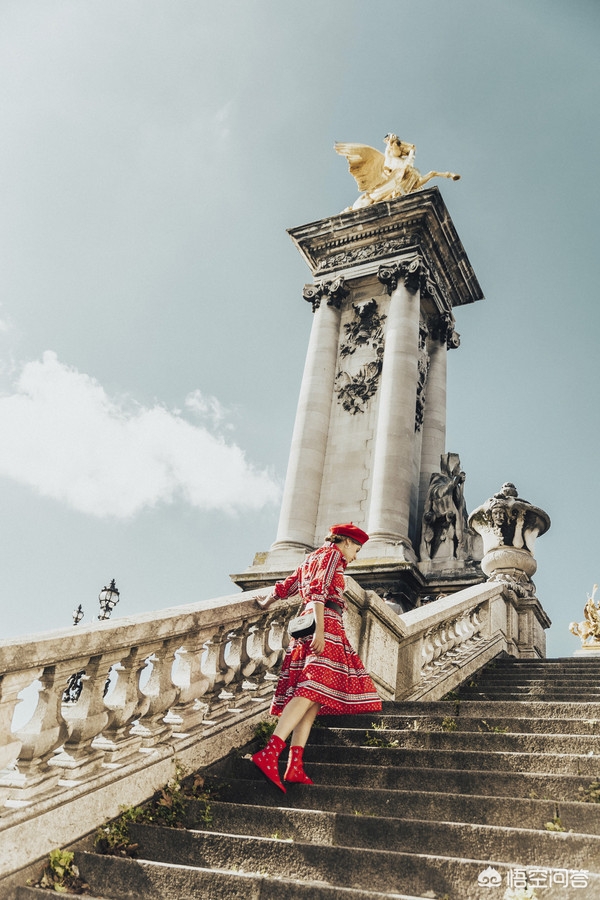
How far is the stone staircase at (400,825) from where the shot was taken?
3.45 meters

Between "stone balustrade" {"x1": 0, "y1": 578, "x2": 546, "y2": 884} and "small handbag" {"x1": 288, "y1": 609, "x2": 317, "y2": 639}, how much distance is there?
0.56 m

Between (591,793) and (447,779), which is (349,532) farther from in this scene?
(591,793)

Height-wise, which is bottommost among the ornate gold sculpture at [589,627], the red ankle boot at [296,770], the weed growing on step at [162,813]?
the weed growing on step at [162,813]

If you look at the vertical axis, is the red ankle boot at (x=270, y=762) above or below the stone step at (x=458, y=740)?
below

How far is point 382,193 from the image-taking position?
69.1 feet

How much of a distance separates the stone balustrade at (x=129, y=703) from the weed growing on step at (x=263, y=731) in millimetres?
77

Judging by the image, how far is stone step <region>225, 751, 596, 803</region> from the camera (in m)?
4.32

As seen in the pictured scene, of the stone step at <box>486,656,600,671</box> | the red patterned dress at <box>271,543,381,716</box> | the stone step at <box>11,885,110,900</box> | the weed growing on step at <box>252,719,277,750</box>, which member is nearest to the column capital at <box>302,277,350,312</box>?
the stone step at <box>486,656,600,671</box>

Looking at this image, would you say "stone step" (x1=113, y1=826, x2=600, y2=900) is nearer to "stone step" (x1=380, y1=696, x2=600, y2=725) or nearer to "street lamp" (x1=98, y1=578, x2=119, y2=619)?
"stone step" (x1=380, y1=696, x2=600, y2=725)

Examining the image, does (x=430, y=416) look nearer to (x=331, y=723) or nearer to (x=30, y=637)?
(x=331, y=723)

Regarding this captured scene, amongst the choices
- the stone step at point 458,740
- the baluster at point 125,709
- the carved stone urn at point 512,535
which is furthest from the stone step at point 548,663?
the baluster at point 125,709

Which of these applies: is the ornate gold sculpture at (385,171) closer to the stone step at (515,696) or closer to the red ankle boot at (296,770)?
the stone step at (515,696)

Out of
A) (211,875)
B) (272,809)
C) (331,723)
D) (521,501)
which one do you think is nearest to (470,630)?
(521,501)

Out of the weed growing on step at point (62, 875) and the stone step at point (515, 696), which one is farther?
the stone step at point (515, 696)
